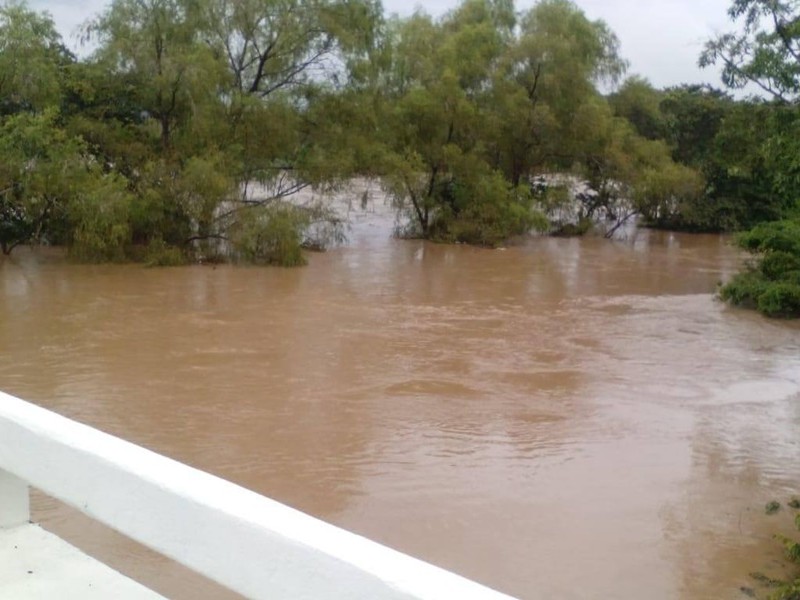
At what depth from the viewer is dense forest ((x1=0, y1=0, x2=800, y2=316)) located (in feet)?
58.8

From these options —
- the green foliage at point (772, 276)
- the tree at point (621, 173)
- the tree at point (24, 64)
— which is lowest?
the green foliage at point (772, 276)

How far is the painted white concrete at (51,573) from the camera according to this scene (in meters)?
2.50

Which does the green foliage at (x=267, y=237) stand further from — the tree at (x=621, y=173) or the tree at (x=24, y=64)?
the tree at (x=621, y=173)

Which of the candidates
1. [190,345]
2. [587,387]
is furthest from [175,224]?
[587,387]

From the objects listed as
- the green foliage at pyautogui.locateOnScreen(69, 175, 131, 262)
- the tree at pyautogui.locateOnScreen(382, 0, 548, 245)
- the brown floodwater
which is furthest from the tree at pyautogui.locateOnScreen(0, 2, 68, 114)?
the tree at pyautogui.locateOnScreen(382, 0, 548, 245)

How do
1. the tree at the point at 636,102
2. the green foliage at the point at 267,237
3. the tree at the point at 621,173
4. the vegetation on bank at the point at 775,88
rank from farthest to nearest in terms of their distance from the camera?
the tree at the point at 636,102
the tree at the point at 621,173
the green foliage at the point at 267,237
the vegetation on bank at the point at 775,88

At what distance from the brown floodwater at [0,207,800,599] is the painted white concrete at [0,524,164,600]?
3086 mm

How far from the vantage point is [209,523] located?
6.93 feet

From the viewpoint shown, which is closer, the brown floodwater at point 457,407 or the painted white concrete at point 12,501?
the painted white concrete at point 12,501

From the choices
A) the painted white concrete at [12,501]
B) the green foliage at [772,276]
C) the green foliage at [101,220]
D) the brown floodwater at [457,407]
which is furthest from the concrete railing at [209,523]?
the green foliage at [101,220]

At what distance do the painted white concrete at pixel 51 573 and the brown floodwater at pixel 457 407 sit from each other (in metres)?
3.09

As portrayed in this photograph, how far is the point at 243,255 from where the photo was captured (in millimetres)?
20344

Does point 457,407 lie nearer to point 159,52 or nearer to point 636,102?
point 159,52

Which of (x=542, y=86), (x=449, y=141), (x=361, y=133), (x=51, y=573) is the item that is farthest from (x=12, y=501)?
(x=542, y=86)
